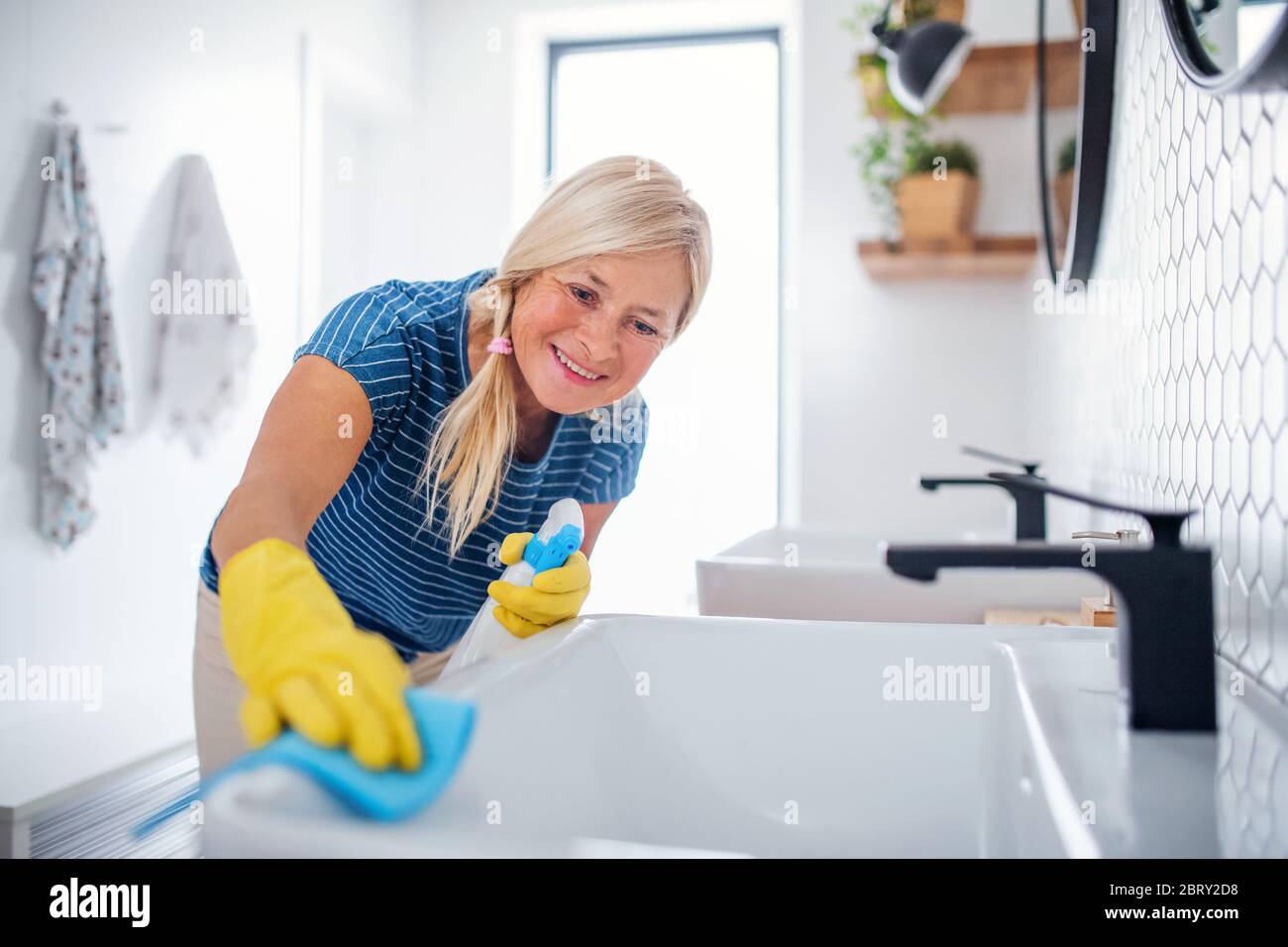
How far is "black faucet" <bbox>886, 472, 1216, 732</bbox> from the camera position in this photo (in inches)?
18.7

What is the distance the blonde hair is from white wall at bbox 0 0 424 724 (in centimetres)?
139

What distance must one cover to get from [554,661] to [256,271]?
7.61ft

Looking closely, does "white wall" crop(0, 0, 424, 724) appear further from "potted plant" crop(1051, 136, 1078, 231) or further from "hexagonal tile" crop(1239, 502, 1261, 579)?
"hexagonal tile" crop(1239, 502, 1261, 579)

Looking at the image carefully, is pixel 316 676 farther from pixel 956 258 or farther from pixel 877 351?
pixel 877 351

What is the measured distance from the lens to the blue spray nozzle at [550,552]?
80cm

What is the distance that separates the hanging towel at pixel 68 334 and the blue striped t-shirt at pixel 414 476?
1.09 meters

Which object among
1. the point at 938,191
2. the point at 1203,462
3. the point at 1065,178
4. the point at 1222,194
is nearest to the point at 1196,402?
the point at 1203,462

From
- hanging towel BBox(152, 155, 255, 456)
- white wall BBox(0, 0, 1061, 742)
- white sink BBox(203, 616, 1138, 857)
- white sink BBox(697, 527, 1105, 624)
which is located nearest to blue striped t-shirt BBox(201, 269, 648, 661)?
white sink BBox(697, 527, 1105, 624)

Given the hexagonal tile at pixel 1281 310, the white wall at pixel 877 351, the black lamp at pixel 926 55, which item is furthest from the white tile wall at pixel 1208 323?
the white wall at pixel 877 351

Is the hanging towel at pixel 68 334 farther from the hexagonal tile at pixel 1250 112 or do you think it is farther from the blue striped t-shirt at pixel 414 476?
the hexagonal tile at pixel 1250 112

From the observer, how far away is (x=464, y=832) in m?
0.37

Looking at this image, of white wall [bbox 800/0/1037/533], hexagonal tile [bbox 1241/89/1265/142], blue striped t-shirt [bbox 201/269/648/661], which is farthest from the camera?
white wall [bbox 800/0/1037/533]
